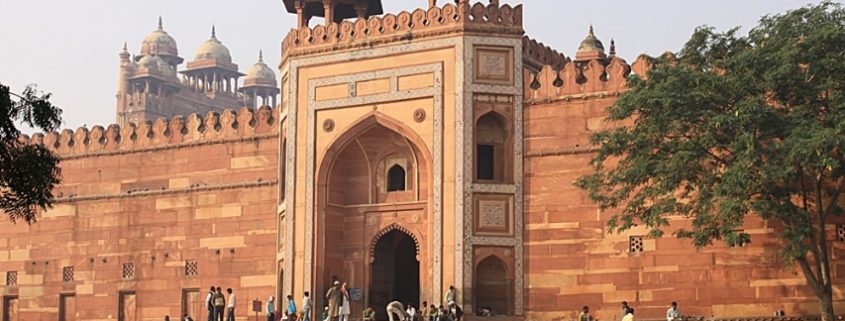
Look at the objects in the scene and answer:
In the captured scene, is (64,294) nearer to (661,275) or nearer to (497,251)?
(497,251)

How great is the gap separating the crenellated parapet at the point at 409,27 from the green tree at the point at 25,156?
12849mm

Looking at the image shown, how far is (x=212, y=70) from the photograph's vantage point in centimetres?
6806

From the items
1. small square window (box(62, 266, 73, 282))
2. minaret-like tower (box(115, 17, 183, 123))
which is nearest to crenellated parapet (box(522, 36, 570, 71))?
small square window (box(62, 266, 73, 282))

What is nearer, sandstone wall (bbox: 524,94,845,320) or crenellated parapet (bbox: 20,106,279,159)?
sandstone wall (bbox: 524,94,845,320)

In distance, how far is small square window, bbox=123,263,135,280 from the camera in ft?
84.2

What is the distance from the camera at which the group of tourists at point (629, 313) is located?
19.6 m

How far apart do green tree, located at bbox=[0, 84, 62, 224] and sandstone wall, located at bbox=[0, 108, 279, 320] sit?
554 inches

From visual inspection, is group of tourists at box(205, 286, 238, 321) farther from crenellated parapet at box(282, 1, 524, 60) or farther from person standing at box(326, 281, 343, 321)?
crenellated parapet at box(282, 1, 524, 60)

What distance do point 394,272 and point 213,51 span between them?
150 ft

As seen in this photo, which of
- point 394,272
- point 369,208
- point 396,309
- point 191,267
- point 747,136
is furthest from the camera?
point 191,267

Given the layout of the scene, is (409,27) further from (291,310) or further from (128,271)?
(128,271)

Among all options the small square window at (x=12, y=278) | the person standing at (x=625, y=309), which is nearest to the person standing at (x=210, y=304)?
the small square window at (x=12, y=278)

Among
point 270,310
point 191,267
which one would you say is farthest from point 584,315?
point 191,267

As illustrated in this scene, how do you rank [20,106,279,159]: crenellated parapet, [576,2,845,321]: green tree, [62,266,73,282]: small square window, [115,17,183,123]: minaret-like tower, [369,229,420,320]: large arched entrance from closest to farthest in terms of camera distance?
[576,2,845,321]: green tree, [369,229,420,320]: large arched entrance, [20,106,279,159]: crenellated parapet, [62,266,73,282]: small square window, [115,17,183,123]: minaret-like tower
